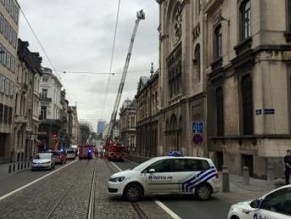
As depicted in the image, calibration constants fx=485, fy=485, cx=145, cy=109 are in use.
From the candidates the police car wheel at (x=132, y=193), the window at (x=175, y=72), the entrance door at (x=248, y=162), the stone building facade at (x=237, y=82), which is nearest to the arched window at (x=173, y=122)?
the window at (x=175, y=72)

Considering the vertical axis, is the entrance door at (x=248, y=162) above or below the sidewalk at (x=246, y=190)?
above

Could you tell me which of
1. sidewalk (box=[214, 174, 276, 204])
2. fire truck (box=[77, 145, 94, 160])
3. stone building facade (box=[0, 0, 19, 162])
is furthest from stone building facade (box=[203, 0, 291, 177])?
fire truck (box=[77, 145, 94, 160])

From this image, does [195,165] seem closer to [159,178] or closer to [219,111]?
[159,178]

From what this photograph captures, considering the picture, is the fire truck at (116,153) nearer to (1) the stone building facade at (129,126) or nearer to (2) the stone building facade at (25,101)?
(2) the stone building facade at (25,101)

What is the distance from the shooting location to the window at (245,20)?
29388mm

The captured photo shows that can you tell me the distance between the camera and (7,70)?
51.4 m

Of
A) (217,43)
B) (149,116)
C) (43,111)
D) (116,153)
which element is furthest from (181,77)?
(43,111)

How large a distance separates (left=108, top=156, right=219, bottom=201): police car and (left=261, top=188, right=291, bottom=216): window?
9.89 m

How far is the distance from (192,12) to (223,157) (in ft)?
58.9

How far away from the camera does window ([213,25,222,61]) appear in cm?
3609

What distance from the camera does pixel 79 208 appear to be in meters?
14.9

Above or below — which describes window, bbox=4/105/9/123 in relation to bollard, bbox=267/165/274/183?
above

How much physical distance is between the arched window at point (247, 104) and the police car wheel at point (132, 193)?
12994 millimetres

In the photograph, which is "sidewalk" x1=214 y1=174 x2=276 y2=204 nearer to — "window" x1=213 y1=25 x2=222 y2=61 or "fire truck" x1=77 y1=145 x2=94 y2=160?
"window" x1=213 y1=25 x2=222 y2=61
